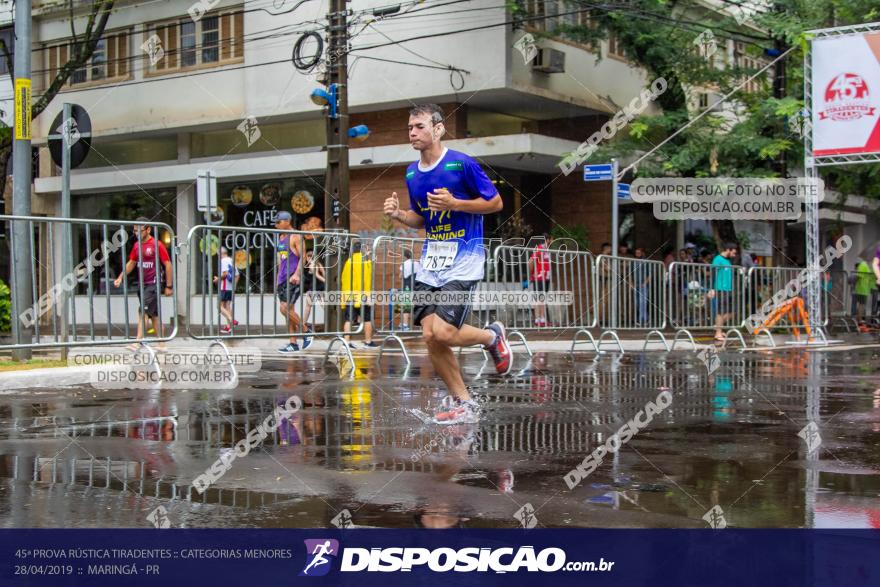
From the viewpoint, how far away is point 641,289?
1576 cm

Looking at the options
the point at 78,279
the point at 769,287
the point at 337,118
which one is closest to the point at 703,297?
the point at 769,287

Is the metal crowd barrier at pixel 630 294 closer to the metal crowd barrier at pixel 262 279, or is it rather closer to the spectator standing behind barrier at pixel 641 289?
the spectator standing behind barrier at pixel 641 289

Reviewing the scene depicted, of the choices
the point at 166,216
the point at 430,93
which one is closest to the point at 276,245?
the point at 430,93

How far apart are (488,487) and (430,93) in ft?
66.7

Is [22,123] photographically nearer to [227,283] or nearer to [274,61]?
[227,283]

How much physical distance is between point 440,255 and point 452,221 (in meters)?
0.23

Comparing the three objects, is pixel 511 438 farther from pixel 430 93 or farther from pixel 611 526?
pixel 430 93

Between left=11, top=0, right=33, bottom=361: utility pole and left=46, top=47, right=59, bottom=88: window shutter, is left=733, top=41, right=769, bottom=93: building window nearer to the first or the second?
left=11, top=0, right=33, bottom=361: utility pole

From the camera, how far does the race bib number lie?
6859mm

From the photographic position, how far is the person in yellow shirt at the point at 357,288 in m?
11.5

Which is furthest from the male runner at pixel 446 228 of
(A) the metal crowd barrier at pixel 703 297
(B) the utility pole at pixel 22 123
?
(A) the metal crowd barrier at pixel 703 297

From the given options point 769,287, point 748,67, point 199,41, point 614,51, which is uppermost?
point 199,41

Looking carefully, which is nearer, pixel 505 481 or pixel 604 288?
pixel 505 481

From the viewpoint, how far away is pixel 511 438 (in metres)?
6.25
